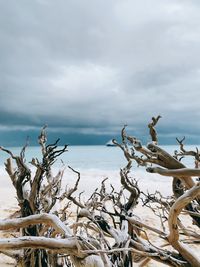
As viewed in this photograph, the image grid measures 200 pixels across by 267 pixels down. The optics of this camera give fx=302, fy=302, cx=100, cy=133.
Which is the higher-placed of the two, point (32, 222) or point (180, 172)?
point (180, 172)

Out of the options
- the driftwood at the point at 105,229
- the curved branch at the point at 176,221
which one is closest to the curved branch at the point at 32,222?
the driftwood at the point at 105,229

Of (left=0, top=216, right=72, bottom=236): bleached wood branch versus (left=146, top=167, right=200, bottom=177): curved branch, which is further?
(left=0, top=216, right=72, bottom=236): bleached wood branch

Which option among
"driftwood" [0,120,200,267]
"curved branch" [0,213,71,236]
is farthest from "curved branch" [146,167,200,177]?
"curved branch" [0,213,71,236]

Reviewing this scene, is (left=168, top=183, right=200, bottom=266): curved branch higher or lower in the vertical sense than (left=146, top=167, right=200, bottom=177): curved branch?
lower

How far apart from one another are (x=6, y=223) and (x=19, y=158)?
3466 mm

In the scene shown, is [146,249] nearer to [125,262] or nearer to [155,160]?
[125,262]

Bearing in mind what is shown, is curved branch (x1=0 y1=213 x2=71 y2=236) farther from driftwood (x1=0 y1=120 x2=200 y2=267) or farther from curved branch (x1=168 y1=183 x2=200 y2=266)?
curved branch (x1=168 y1=183 x2=200 y2=266)

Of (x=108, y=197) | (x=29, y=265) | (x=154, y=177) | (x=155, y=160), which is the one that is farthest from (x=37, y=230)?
(x=154, y=177)

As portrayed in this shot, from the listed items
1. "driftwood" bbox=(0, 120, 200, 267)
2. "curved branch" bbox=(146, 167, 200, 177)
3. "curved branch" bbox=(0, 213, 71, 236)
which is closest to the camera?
"curved branch" bbox=(146, 167, 200, 177)

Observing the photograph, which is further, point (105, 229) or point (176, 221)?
point (105, 229)

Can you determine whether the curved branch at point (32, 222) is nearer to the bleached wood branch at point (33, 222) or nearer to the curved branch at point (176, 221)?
the bleached wood branch at point (33, 222)

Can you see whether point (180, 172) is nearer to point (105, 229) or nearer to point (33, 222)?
point (33, 222)

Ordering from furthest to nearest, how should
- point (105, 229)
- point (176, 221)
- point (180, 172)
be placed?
point (105, 229) → point (176, 221) → point (180, 172)

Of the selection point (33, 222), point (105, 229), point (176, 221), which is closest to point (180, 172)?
point (176, 221)
